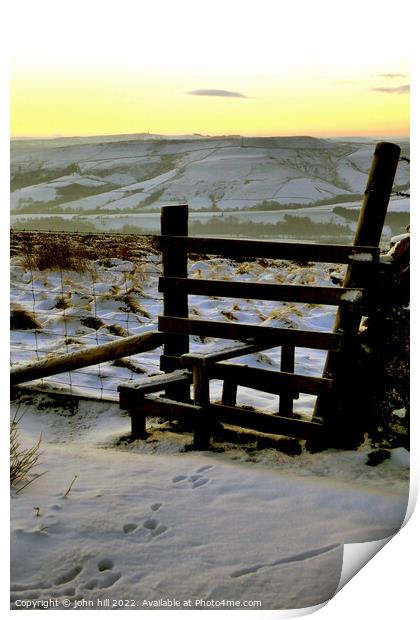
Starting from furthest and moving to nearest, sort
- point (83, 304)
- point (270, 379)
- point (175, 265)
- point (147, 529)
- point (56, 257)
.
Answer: point (56, 257)
point (83, 304)
point (175, 265)
point (270, 379)
point (147, 529)

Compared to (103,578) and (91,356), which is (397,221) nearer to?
(91,356)

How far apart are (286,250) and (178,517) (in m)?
2.19

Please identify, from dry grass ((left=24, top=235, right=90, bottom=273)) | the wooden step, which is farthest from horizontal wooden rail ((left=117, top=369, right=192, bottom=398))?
dry grass ((left=24, top=235, right=90, bottom=273))

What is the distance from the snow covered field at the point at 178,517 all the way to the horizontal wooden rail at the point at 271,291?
0.52m

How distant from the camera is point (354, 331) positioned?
5.20 m

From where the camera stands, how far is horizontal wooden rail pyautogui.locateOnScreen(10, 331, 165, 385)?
601 centimetres

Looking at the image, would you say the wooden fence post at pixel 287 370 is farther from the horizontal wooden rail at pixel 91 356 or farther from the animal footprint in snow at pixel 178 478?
the animal footprint in snow at pixel 178 478

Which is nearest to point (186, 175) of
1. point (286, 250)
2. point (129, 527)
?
point (286, 250)

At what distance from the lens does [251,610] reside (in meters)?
3.76

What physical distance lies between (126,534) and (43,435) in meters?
2.22

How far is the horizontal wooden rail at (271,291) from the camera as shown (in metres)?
5.16

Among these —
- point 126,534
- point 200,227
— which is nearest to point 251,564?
point 126,534

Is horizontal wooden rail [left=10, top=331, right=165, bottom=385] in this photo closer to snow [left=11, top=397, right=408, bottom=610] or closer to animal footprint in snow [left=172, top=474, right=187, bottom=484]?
snow [left=11, top=397, right=408, bottom=610]

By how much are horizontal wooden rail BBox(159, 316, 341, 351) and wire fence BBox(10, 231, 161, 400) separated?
1.17m
